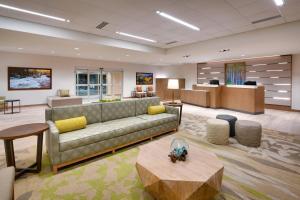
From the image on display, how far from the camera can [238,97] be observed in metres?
7.29

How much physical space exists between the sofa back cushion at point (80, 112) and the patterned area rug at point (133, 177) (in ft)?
2.67

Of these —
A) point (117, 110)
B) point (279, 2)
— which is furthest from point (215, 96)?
point (117, 110)

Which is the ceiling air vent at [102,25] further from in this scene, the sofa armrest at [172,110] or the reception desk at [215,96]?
the reception desk at [215,96]

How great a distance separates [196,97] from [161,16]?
5817 mm

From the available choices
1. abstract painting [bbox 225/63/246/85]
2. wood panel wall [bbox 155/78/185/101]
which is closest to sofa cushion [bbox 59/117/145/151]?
abstract painting [bbox 225/63/246/85]

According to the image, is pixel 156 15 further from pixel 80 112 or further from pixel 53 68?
pixel 53 68

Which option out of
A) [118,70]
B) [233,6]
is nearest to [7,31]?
[233,6]

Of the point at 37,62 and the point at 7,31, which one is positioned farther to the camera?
the point at 37,62

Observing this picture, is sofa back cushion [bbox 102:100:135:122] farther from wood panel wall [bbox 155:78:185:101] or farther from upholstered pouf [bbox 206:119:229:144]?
wood panel wall [bbox 155:78:185:101]

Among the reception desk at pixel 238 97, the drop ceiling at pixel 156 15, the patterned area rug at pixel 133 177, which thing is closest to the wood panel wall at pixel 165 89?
the reception desk at pixel 238 97

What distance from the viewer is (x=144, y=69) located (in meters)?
13.4

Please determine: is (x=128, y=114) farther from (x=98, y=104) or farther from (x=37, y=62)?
(x=37, y=62)

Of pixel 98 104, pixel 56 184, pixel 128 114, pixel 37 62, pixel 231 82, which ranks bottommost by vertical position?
pixel 56 184

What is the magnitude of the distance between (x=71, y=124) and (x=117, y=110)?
1187mm
